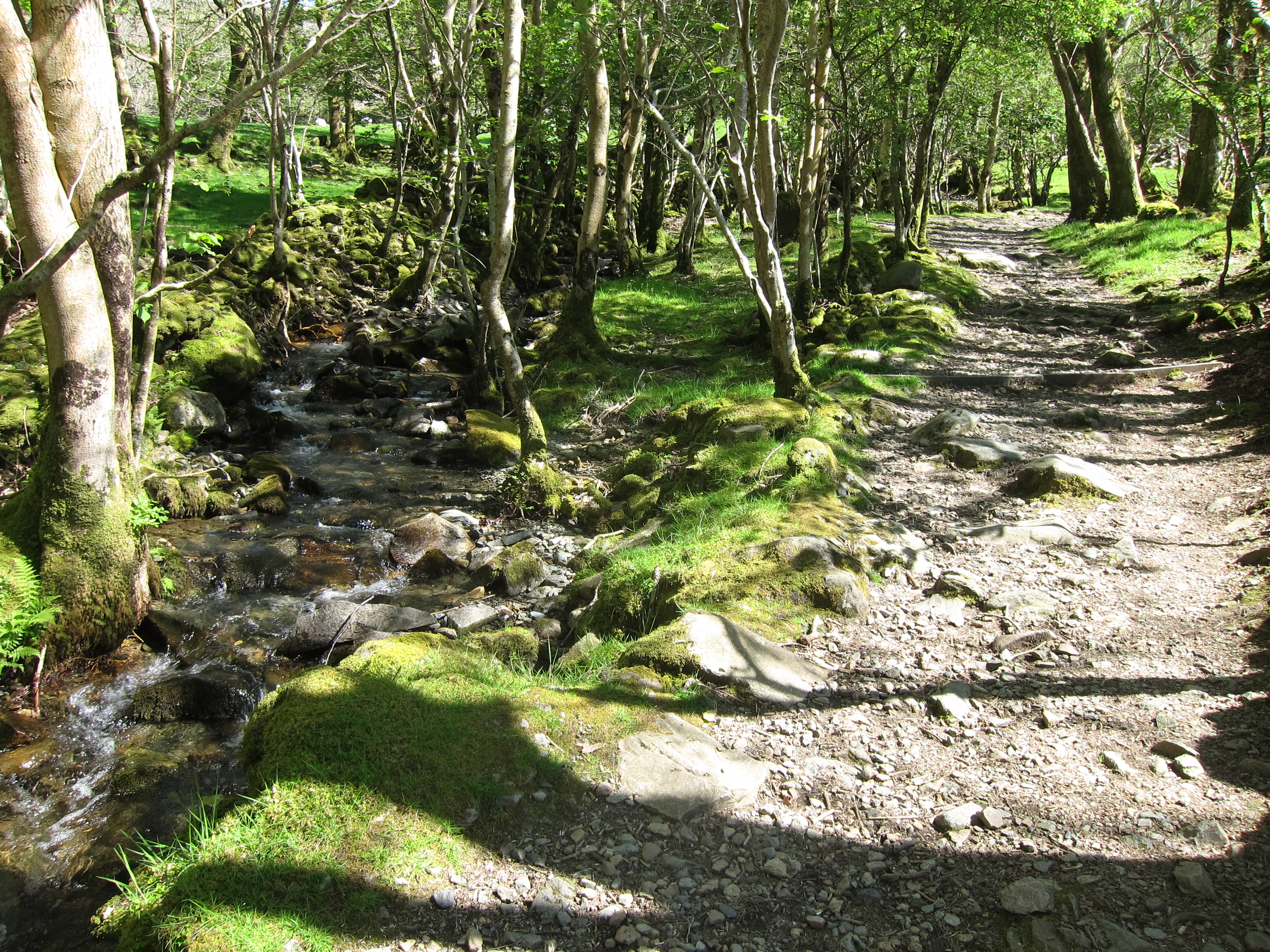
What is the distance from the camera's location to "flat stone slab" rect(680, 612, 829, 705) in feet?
13.5

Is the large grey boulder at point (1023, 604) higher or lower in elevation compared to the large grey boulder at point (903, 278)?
lower

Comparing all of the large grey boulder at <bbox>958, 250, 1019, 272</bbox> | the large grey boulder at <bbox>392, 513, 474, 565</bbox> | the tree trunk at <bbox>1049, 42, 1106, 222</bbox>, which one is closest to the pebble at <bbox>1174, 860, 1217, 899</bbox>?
the large grey boulder at <bbox>392, 513, 474, 565</bbox>

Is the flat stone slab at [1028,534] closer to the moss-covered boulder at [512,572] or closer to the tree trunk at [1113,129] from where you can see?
the moss-covered boulder at [512,572]

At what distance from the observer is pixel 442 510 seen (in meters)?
8.82

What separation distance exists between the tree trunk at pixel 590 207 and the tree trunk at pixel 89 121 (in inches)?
200

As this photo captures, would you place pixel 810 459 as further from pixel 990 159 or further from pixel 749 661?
pixel 990 159

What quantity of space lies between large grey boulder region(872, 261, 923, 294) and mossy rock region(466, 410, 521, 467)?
27.5ft

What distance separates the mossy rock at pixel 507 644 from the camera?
5.22m

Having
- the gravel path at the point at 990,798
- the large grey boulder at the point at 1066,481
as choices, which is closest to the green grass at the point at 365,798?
the gravel path at the point at 990,798

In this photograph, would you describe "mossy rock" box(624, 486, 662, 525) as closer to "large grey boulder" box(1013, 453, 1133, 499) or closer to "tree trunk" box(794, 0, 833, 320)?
"large grey boulder" box(1013, 453, 1133, 499)

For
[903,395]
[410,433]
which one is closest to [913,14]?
[903,395]

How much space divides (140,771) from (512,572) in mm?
3204

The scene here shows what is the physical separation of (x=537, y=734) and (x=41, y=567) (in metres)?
4.23

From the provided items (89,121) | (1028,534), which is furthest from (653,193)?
(1028,534)
